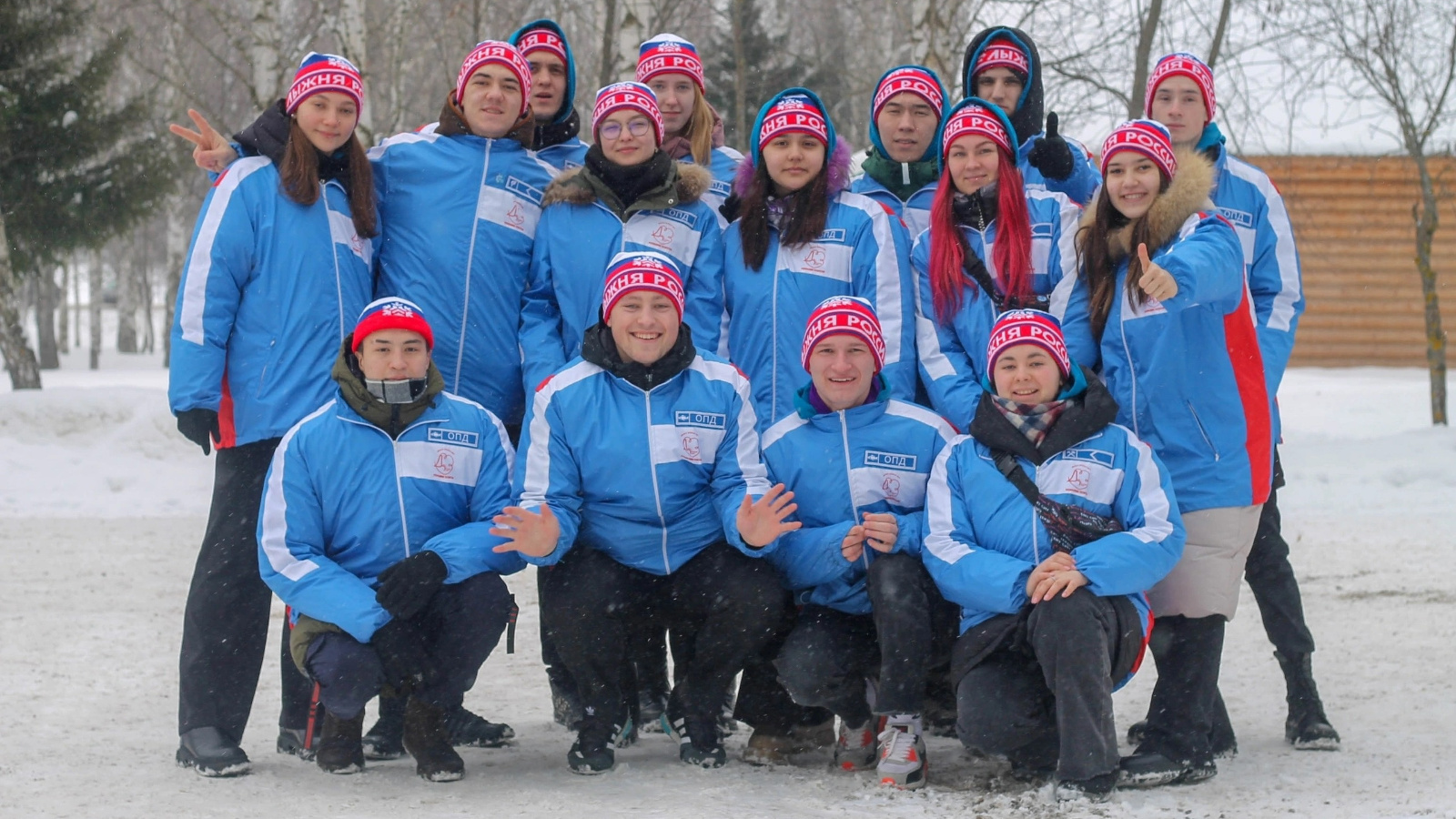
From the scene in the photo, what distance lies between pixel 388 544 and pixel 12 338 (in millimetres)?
12396

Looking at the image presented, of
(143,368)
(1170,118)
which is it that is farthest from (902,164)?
(143,368)

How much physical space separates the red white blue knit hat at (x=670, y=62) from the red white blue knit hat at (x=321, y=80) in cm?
119

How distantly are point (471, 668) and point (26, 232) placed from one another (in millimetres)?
14477

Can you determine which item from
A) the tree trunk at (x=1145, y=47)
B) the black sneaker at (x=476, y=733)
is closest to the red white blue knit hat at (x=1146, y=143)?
the black sneaker at (x=476, y=733)

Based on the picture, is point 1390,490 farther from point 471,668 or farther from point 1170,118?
point 471,668

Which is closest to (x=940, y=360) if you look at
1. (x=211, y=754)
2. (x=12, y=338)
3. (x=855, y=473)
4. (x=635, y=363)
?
(x=855, y=473)

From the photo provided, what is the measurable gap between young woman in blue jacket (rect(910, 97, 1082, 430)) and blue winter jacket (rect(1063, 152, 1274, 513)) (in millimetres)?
323

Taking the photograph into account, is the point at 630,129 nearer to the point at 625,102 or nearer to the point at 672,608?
the point at 625,102

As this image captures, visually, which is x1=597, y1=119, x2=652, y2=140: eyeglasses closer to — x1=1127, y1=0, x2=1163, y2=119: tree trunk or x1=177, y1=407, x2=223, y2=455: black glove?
x1=177, y1=407, x2=223, y2=455: black glove

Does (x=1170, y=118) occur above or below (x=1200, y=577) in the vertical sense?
above

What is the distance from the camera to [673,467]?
4.10 m

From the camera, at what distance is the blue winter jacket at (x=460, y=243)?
451 cm

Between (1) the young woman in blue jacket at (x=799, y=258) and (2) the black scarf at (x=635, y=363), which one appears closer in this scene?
(2) the black scarf at (x=635, y=363)

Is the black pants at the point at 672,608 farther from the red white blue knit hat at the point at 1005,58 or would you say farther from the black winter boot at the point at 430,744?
the red white blue knit hat at the point at 1005,58
